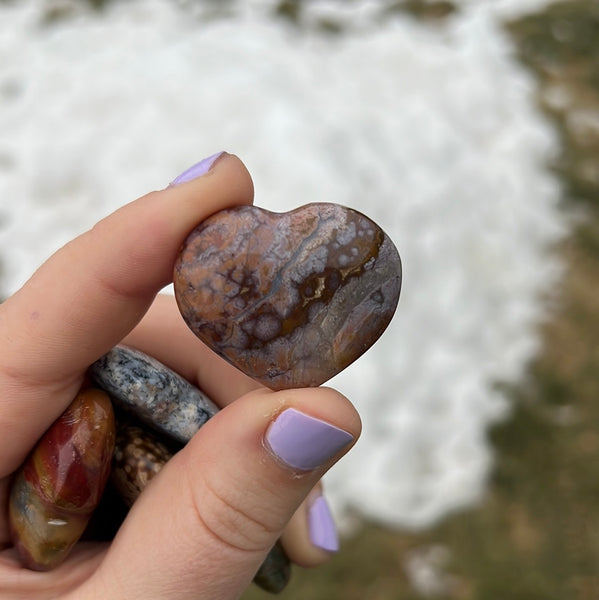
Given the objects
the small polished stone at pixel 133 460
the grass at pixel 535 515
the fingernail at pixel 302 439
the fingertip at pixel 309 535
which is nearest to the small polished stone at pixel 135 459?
the small polished stone at pixel 133 460

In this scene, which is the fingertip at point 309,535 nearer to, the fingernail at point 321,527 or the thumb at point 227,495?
the fingernail at point 321,527

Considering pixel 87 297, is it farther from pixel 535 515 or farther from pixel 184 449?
pixel 535 515

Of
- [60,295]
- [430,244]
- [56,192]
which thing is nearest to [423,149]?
[430,244]

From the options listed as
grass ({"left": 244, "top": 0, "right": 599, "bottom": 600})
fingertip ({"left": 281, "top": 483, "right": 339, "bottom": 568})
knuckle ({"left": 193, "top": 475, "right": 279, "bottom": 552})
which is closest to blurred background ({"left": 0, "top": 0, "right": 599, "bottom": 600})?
grass ({"left": 244, "top": 0, "right": 599, "bottom": 600})

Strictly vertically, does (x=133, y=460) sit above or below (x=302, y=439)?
below

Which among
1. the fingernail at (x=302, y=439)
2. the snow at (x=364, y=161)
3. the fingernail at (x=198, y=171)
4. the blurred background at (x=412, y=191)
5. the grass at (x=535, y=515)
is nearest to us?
the fingernail at (x=302, y=439)

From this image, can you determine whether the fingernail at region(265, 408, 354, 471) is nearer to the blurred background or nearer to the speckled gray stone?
the speckled gray stone

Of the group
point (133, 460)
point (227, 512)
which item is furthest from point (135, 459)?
point (227, 512)
